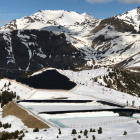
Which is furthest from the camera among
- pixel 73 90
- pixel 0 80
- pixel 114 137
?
pixel 0 80

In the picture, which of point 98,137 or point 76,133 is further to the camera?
point 76,133

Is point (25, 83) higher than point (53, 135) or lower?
higher

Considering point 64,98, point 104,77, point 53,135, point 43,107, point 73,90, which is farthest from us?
point 104,77

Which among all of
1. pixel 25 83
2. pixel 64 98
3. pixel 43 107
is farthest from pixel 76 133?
pixel 25 83

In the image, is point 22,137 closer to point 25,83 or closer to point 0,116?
point 0,116

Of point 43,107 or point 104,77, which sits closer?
point 43,107

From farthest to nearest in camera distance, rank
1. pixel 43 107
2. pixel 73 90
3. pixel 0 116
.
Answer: pixel 73 90
pixel 43 107
pixel 0 116

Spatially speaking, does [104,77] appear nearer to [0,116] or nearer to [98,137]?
[0,116]

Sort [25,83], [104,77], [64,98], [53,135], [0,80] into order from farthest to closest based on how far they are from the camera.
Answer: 1. [104,77]
2. [0,80]
3. [25,83]
4. [64,98]
5. [53,135]

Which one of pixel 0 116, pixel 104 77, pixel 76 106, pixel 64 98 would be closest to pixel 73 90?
pixel 64 98
